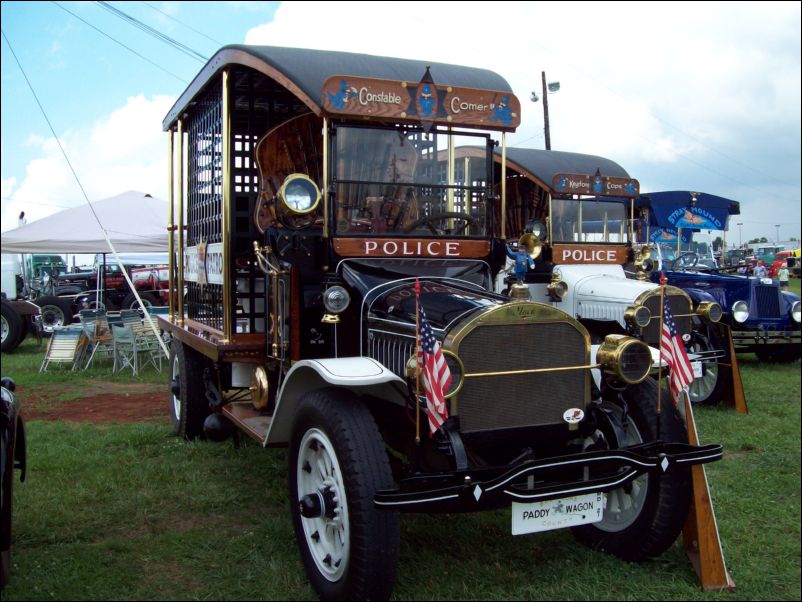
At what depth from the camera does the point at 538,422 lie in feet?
12.0

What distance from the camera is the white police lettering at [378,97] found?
4.33 m

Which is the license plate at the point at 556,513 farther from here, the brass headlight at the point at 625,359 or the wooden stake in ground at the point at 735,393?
the wooden stake in ground at the point at 735,393

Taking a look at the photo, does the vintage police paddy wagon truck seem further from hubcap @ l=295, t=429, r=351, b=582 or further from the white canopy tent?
the white canopy tent

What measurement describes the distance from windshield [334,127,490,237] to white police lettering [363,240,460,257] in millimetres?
83

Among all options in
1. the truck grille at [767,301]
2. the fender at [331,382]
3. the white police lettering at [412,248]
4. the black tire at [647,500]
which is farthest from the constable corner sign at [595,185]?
the fender at [331,382]

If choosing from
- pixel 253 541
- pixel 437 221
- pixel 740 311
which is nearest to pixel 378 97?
pixel 437 221

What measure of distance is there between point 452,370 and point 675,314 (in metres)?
5.36

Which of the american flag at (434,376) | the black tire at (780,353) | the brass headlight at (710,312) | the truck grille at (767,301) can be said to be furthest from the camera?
the black tire at (780,353)

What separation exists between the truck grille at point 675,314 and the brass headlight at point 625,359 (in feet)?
14.6

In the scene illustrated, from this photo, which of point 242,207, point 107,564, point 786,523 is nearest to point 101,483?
point 107,564

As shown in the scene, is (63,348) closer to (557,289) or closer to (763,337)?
(557,289)

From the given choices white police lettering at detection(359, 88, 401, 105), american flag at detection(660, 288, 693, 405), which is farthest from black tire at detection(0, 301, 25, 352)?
american flag at detection(660, 288, 693, 405)

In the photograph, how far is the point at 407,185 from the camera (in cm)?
476

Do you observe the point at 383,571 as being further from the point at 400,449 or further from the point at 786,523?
the point at 786,523
